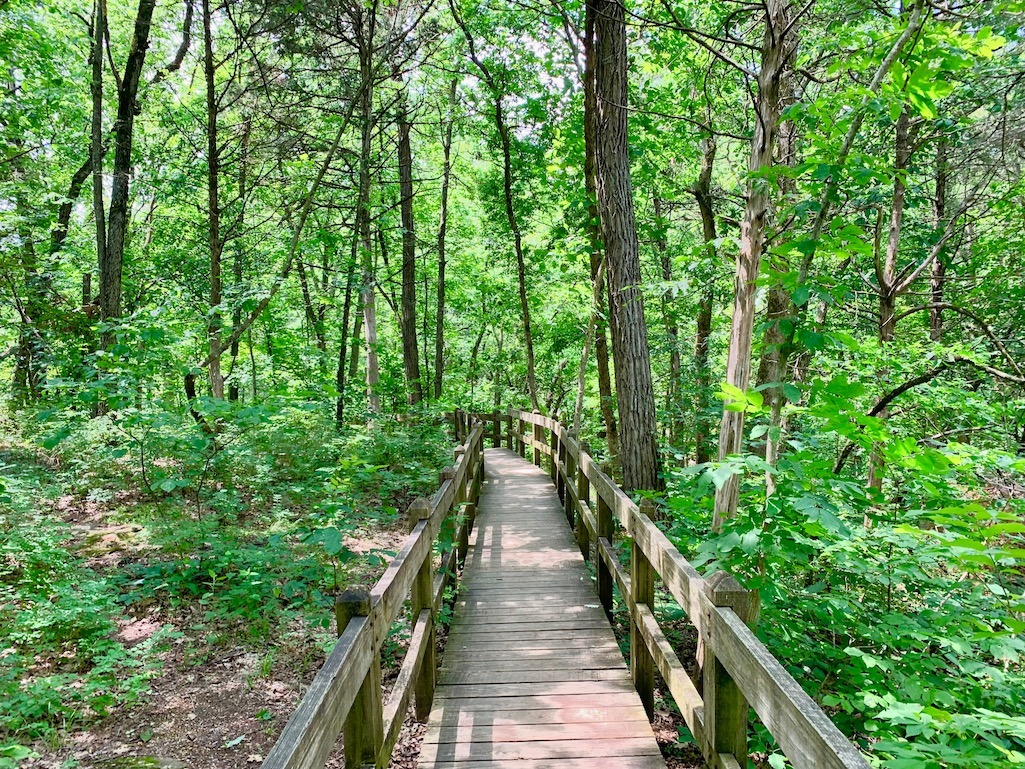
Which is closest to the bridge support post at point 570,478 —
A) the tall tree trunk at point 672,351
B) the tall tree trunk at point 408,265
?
the tall tree trunk at point 672,351

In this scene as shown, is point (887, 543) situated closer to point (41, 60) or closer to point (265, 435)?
point (265, 435)

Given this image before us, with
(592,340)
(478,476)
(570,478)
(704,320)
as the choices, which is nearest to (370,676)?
(570,478)

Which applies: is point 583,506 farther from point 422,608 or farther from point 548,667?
point 422,608

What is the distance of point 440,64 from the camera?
542 inches

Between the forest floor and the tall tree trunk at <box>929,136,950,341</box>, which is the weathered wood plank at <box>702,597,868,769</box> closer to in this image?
the forest floor

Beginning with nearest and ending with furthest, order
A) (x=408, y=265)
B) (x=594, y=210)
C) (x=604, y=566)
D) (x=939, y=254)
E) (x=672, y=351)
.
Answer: (x=604, y=566), (x=939, y=254), (x=594, y=210), (x=672, y=351), (x=408, y=265)

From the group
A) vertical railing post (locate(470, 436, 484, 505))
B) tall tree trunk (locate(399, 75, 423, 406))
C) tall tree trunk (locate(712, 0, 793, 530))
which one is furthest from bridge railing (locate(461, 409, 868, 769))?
tall tree trunk (locate(399, 75, 423, 406))

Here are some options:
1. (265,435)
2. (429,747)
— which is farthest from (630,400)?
(265,435)

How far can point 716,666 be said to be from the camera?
8.02 feet

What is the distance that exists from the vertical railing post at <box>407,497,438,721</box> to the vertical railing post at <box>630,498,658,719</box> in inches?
51.4

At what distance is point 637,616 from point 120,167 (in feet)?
32.2

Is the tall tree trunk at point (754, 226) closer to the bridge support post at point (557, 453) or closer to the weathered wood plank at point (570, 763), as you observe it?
the weathered wood plank at point (570, 763)

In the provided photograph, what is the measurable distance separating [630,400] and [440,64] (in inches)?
440

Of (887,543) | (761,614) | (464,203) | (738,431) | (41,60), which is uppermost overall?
(464,203)
